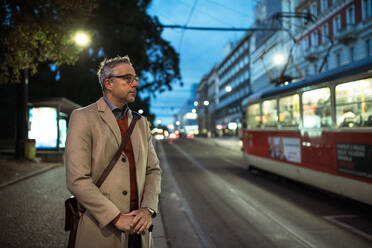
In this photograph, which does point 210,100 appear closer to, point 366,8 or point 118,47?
point 366,8

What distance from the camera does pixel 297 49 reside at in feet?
131

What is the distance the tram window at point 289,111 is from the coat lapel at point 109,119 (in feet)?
25.9

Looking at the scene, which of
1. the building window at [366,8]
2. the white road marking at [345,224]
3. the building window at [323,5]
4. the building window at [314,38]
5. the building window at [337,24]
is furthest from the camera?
the building window at [314,38]

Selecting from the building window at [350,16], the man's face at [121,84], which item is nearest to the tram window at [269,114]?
the man's face at [121,84]

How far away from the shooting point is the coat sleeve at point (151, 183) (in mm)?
2195

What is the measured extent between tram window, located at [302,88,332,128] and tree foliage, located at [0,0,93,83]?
260 inches

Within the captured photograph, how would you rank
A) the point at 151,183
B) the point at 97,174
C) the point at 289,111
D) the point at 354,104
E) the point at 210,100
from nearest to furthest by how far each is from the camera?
the point at 97,174
the point at 151,183
the point at 354,104
the point at 289,111
the point at 210,100

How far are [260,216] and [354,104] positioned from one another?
9.98ft

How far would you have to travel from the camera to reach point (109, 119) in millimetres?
2141

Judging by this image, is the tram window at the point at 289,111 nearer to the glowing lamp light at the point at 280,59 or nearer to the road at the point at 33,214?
the road at the point at 33,214

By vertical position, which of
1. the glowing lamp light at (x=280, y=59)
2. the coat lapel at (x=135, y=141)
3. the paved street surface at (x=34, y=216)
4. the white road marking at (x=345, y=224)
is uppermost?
the glowing lamp light at (x=280, y=59)

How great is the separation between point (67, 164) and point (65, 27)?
8908mm

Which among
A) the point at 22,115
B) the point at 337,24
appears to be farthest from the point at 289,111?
the point at 337,24

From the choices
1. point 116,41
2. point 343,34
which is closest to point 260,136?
point 116,41
